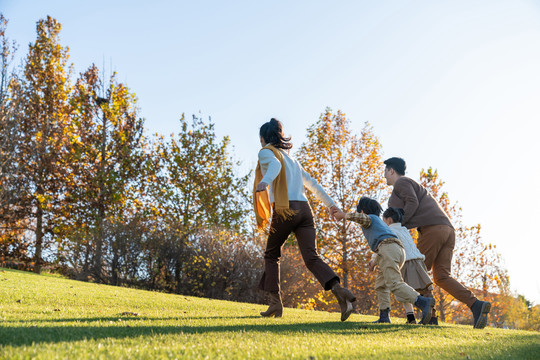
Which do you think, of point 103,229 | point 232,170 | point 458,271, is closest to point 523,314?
point 458,271

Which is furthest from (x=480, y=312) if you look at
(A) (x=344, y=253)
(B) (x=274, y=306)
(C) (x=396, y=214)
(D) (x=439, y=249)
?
(A) (x=344, y=253)

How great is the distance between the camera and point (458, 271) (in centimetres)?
1995

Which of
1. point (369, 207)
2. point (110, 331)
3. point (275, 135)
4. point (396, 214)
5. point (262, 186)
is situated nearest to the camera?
point (110, 331)

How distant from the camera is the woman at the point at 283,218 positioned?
514 centimetres

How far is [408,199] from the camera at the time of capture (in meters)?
6.17

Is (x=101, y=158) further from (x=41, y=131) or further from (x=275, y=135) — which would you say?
(x=275, y=135)

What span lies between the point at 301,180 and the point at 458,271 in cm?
1733

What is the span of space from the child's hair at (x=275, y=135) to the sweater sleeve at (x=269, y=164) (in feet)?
1.00

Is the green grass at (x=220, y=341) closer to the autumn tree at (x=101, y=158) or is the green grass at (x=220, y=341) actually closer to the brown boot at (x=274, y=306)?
the brown boot at (x=274, y=306)

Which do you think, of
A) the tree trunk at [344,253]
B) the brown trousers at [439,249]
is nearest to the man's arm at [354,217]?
the brown trousers at [439,249]

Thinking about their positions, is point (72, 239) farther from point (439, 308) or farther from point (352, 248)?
point (439, 308)

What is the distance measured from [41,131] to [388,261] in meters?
19.0

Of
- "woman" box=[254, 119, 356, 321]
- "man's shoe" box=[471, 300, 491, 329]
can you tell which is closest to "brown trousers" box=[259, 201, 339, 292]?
"woman" box=[254, 119, 356, 321]

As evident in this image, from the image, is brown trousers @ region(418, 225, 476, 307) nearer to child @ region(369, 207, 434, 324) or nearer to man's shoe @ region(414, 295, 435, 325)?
child @ region(369, 207, 434, 324)
